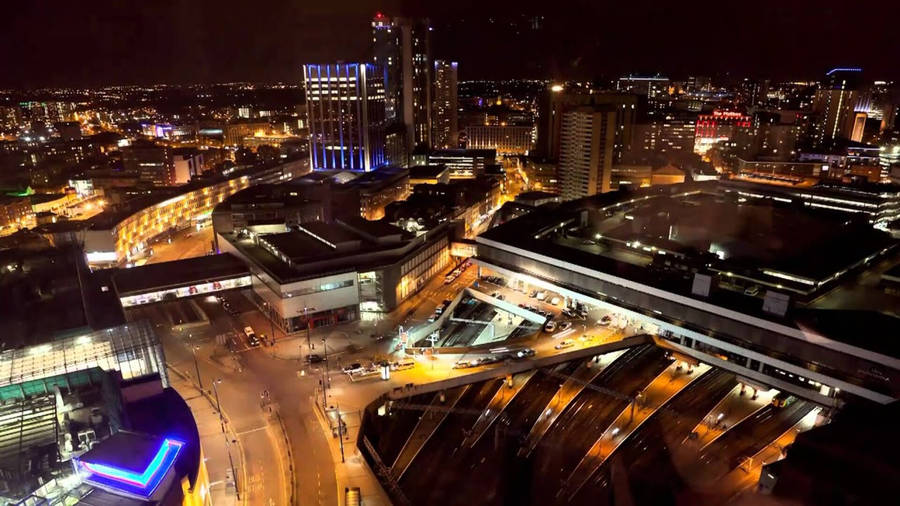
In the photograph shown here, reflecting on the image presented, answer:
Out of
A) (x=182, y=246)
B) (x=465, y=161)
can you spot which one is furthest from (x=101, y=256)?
(x=465, y=161)

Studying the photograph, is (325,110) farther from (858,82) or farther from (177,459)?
(858,82)

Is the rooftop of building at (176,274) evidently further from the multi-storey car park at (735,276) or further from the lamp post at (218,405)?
the multi-storey car park at (735,276)

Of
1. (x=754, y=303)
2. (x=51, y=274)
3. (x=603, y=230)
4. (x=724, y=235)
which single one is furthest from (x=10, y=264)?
(x=724, y=235)

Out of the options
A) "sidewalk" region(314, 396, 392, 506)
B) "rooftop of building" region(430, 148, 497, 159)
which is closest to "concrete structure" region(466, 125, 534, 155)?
"rooftop of building" region(430, 148, 497, 159)

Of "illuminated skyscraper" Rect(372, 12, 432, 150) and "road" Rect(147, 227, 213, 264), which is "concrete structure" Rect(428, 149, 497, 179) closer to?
"illuminated skyscraper" Rect(372, 12, 432, 150)

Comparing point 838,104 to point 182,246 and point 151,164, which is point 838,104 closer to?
point 182,246

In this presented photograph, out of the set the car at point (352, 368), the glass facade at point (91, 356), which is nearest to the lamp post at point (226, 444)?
the glass facade at point (91, 356)
